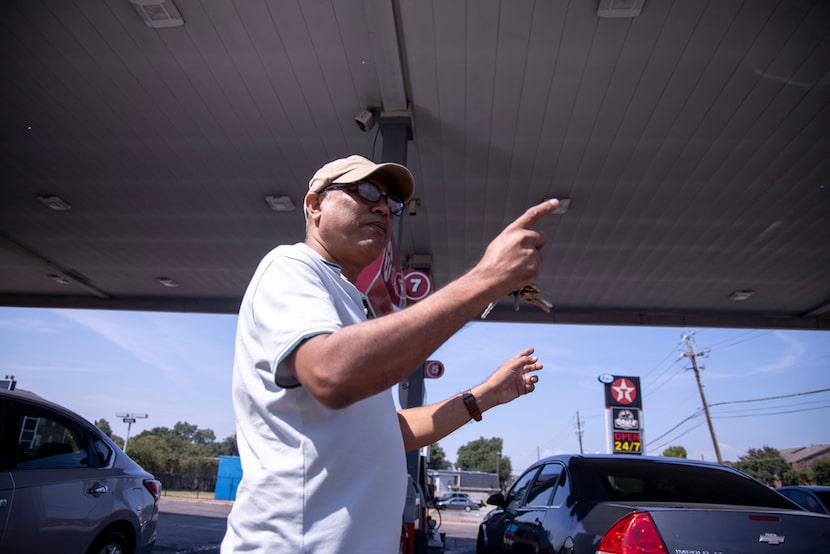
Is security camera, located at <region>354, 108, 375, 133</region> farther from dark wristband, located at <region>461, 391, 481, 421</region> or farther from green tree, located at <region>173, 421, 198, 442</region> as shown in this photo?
green tree, located at <region>173, 421, 198, 442</region>

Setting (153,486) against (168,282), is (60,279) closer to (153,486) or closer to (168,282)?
(168,282)

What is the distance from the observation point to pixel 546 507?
4.36 metres

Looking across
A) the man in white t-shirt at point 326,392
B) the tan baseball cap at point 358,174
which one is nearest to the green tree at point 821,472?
the tan baseball cap at point 358,174

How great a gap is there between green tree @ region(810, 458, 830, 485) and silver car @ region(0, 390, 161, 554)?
50.0 m

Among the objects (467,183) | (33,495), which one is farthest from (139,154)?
(33,495)

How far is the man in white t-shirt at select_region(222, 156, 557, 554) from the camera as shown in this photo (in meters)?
1.13

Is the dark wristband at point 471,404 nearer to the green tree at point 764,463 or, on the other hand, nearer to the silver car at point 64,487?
the silver car at point 64,487

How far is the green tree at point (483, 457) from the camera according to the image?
12750 centimetres

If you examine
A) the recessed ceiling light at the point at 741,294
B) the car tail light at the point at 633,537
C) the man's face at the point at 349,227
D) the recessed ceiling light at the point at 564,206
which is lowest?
the car tail light at the point at 633,537

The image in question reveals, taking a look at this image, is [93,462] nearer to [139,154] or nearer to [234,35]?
[234,35]

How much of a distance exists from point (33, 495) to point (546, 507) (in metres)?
3.56

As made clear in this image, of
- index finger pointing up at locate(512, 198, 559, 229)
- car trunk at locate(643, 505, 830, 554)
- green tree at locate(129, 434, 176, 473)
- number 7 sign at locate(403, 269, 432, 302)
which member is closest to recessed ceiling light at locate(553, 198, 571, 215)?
number 7 sign at locate(403, 269, 432, 302)

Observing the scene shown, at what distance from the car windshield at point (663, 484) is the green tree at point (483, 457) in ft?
404

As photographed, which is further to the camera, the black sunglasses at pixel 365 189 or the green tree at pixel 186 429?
the green tree at pixel 186 429
